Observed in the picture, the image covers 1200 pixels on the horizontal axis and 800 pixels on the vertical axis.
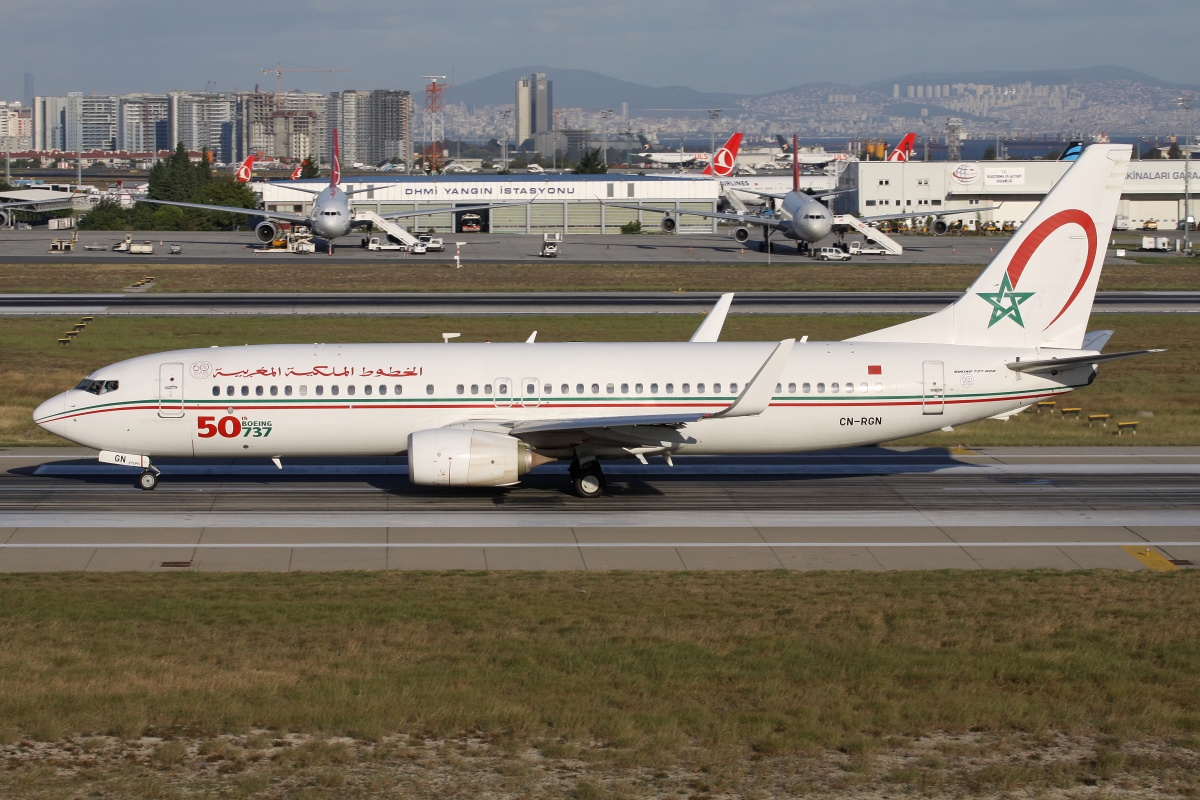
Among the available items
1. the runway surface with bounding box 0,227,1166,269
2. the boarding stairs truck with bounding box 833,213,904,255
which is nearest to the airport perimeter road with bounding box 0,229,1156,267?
the runway surface with bounding box 0,227,1166,269

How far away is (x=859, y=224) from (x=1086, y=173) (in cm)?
7529

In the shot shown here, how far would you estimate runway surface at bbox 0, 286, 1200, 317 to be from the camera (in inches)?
2589

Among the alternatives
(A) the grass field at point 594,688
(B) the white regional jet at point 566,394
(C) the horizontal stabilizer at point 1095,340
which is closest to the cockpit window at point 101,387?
(B) the white regional jet at point 566,394

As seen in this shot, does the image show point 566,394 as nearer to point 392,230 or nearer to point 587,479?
point 587,479

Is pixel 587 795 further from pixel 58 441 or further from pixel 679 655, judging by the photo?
pixel 58 441

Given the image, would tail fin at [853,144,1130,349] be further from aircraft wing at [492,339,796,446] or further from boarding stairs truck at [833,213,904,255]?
boarding stairs truck at [833,213,904,255]

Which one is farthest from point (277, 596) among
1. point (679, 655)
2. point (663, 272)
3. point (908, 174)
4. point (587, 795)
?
point (908, 174)

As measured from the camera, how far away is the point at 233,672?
16.7 meters

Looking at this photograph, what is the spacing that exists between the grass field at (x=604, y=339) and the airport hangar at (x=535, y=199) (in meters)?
67.8

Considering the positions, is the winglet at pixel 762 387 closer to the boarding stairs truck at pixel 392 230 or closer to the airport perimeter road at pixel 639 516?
the airport perimeter road at pixel 639 516

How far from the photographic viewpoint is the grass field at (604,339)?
40.2 m

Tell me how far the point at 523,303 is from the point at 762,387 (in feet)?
145

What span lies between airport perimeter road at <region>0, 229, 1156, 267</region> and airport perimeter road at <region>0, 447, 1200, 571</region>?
5931 centimetres

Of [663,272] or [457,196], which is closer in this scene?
[663,272]
